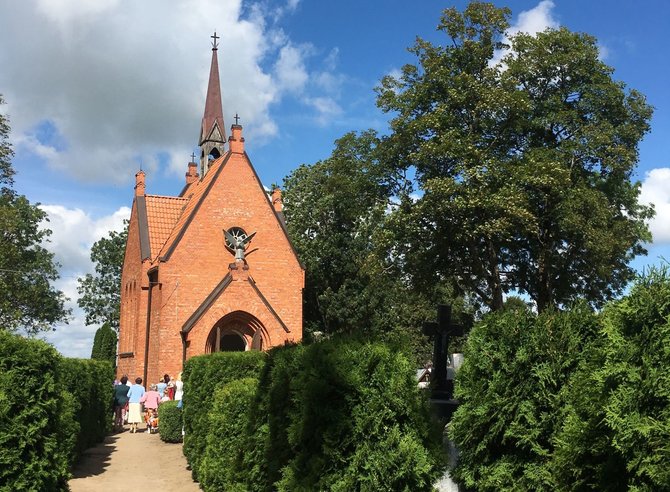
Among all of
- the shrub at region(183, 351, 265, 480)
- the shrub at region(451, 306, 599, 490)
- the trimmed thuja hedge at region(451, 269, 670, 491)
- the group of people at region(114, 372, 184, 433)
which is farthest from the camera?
the group of people at region(114, 372, 184, 433)

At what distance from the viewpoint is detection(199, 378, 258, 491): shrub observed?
9.30 metres

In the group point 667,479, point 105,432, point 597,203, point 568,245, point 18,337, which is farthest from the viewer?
point 568,245

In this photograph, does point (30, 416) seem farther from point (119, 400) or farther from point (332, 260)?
point (332, 260)

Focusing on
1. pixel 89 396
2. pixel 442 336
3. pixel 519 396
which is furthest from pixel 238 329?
pixel 519 396

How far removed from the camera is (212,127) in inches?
1474

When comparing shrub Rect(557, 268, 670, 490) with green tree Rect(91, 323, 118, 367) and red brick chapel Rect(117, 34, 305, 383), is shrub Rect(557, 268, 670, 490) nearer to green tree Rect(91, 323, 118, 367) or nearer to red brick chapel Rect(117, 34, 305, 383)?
red brick chapel Rect(117, 34, 305, 383)

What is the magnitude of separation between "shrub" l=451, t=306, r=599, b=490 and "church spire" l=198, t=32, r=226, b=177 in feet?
103

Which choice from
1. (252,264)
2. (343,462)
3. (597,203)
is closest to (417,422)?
(343,462)

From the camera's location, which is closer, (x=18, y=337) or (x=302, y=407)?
(x=302, y=407)

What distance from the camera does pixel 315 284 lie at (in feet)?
133

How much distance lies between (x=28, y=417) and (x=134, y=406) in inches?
545

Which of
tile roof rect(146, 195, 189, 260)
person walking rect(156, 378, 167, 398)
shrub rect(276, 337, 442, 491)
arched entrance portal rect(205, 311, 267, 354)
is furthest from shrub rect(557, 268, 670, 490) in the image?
tile roof rect(146, 195, 189, 260)

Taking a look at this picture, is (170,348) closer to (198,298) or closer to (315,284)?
(198,298)

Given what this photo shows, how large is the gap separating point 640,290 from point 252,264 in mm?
25357
